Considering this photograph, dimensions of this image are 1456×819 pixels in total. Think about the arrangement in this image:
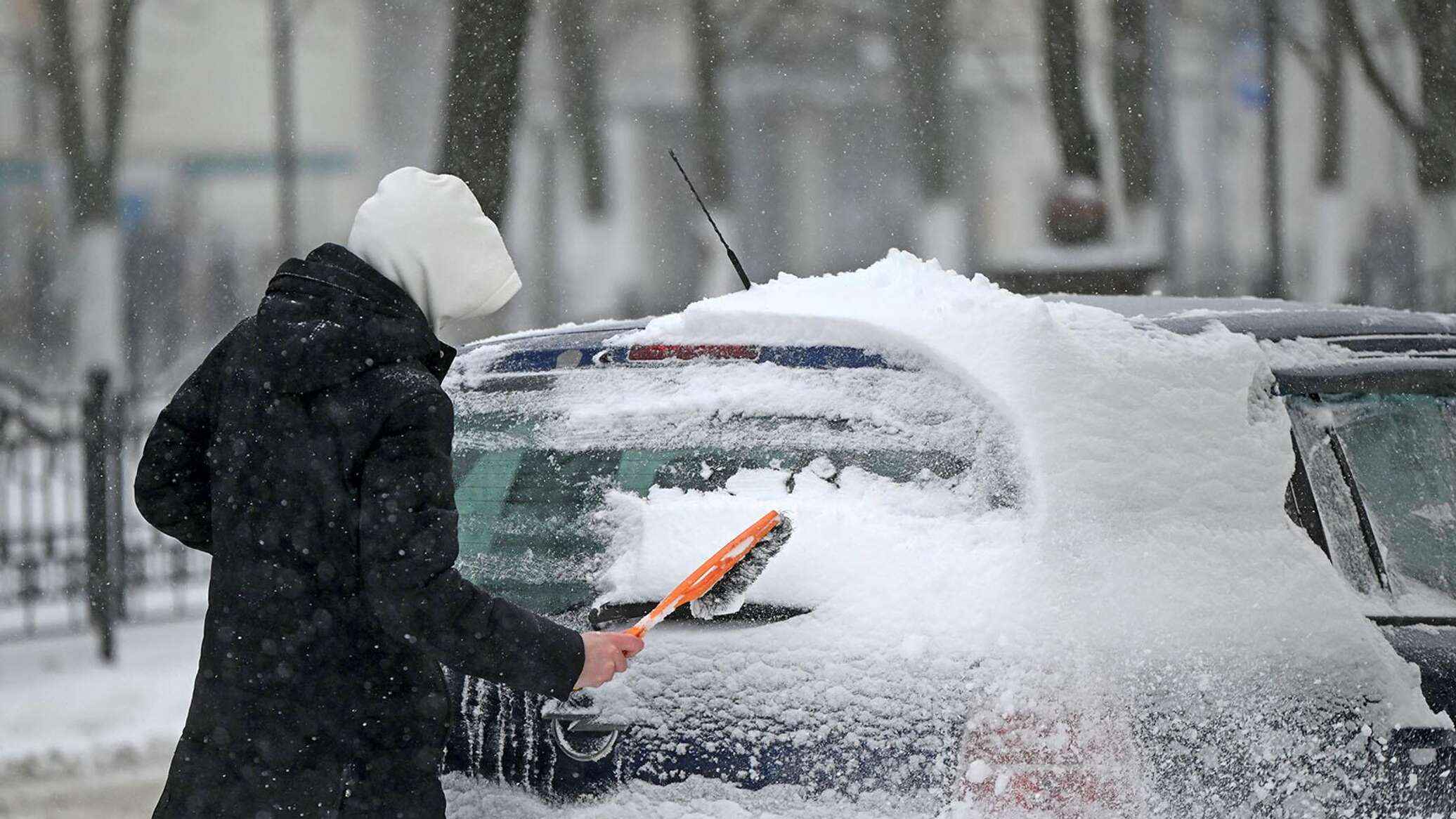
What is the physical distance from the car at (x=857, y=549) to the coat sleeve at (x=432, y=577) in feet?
0.64

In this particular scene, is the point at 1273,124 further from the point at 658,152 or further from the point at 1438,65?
the point at 658,152

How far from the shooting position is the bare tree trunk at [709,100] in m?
21.0

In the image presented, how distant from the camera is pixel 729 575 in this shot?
240cm

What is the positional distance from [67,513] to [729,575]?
7.30 meters

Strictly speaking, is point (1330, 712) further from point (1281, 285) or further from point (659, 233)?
point (659, 233)

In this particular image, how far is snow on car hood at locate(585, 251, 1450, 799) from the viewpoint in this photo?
7.68ft

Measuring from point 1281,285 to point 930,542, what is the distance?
22.5 m

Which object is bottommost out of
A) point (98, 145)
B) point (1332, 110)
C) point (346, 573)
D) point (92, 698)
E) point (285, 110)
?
point (92, 698)

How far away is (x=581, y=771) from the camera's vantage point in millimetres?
2451

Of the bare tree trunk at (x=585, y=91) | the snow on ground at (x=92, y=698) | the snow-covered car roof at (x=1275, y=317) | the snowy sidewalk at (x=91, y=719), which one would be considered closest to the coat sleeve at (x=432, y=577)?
the snow-covered car roof at (x=1275, y=317)

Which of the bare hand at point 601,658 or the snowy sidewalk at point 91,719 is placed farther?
the snowy sidewalk at point 91,719

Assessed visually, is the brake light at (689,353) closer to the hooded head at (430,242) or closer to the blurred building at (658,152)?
the hooded head at (430,242)

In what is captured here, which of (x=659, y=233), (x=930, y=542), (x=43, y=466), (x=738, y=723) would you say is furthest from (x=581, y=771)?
(x=659, y=233)

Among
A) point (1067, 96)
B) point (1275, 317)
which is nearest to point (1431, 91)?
point (1067, 96)
